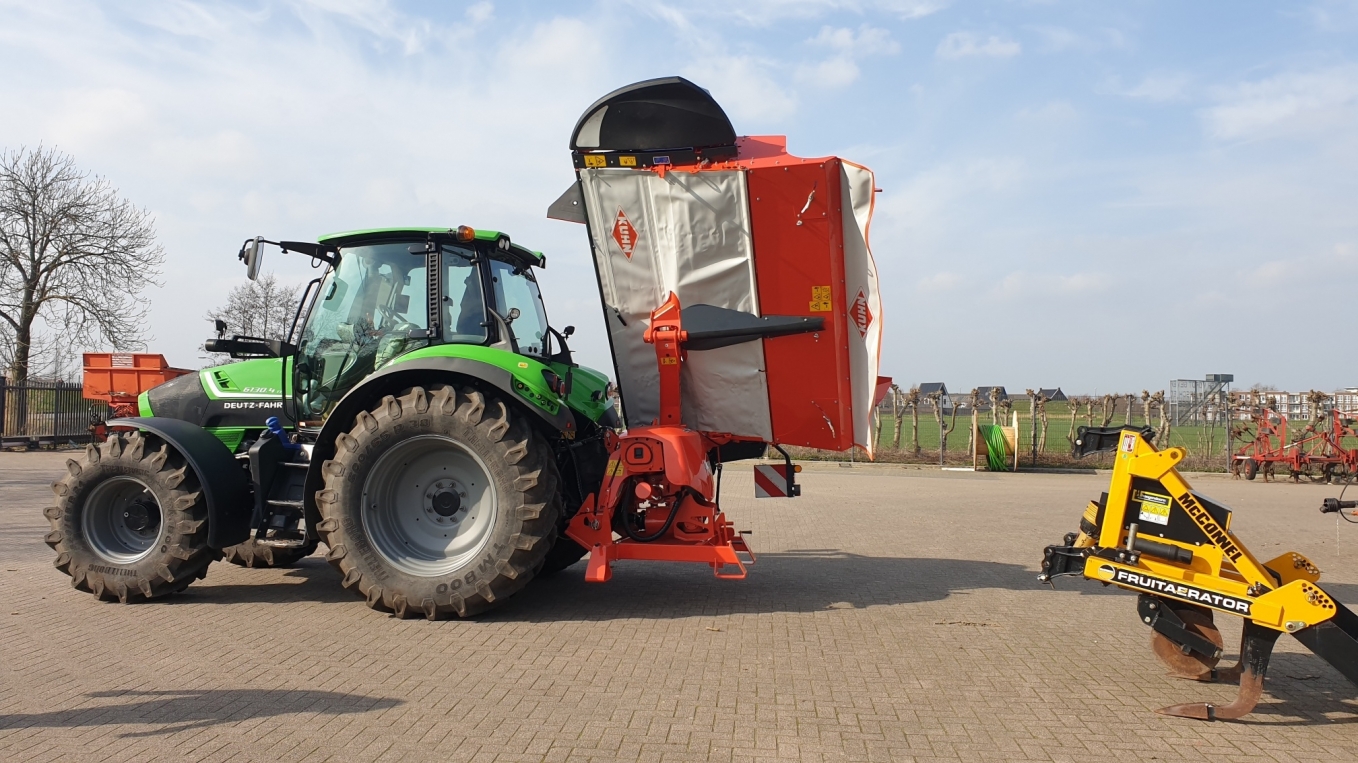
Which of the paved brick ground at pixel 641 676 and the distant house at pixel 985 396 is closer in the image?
the paved brick ground at pixel 641 676

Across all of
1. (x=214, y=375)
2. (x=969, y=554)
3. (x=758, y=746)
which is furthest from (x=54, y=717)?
(x=969, y=554)

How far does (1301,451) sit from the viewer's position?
2025 centimetres

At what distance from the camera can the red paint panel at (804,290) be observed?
6148 millimetres

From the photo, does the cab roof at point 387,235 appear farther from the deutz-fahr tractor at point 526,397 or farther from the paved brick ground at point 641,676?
the paved brick ground at point 641,676

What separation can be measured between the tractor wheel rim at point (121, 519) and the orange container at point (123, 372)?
4862mm

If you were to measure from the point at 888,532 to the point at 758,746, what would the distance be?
7.28m

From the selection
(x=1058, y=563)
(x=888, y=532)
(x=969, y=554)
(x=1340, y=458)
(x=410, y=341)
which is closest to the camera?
(x=1058, y=563)

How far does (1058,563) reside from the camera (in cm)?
484

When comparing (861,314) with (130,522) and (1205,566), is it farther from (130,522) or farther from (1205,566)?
(130,522)

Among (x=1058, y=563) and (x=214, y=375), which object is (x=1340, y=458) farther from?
(x=214, y=375)

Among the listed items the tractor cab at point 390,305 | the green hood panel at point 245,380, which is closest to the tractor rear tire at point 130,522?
the green hood panel at point 245,380

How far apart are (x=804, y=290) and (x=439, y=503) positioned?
292 cm

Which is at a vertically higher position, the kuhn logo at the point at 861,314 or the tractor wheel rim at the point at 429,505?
the kuhn logo at the point at 861,314

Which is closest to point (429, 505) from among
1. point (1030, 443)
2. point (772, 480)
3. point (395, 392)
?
point (395, 392)
